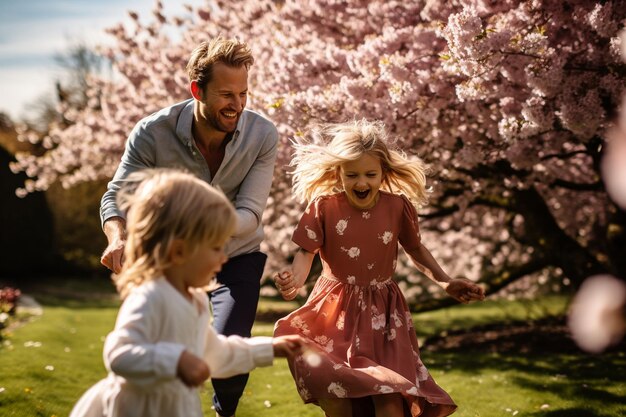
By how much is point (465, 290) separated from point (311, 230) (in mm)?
840

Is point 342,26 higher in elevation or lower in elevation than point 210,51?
higher

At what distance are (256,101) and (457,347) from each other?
156 inches

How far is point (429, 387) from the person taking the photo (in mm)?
3836

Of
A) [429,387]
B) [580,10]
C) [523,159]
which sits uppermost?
[580,10]

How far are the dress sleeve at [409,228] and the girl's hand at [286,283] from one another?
28.2 inches

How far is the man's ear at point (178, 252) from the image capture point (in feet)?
8.41

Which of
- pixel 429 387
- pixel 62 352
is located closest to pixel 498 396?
pixel 429 387

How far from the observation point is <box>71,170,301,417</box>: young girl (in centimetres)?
246

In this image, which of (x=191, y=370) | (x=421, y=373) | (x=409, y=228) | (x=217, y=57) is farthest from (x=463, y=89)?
(x=191, y=370)

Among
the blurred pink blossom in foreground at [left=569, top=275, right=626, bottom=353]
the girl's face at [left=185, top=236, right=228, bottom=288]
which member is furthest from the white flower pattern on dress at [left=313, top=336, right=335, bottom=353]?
the blurred pink blossom in foreground at [left=569, top=275, right=626, bottom=353]

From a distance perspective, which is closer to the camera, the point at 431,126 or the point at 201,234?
the point at 201,234

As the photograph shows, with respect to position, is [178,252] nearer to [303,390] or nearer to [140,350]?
[140,350]

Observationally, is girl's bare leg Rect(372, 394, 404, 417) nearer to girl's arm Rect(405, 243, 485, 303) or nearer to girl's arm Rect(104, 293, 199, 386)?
girl's arm Rect(405, 243, 485, 303)

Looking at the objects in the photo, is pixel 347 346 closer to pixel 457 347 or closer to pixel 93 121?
pixel 457 347
